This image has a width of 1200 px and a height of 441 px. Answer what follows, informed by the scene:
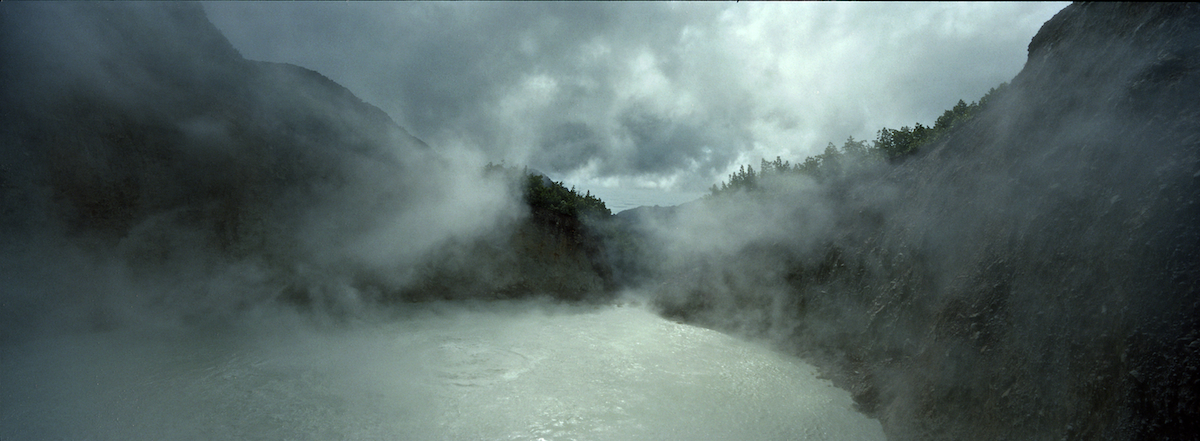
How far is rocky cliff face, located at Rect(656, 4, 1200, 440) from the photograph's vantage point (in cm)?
285

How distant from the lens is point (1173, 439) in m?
2.54

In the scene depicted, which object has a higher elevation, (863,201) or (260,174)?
(260,174)

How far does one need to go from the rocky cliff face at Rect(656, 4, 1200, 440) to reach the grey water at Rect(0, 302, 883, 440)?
1077mm

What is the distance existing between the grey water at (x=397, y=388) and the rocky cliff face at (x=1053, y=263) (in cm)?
108

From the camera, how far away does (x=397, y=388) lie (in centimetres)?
509

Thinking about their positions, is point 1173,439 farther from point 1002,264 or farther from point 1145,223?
point 1002,264

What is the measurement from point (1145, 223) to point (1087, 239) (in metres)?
0.42

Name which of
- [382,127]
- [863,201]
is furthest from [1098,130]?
[382,127]

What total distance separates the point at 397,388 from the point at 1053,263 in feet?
21.0

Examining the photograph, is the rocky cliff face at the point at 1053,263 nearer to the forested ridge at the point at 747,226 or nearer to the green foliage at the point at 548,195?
the forested ridge at the point at 747,226

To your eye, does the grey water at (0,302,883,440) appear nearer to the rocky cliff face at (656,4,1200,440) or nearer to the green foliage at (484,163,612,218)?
the rocky cliff face at (656,4,1200,440)

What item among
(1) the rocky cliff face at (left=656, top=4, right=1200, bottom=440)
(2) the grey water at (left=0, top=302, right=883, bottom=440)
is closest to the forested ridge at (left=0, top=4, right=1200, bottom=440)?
(1) the rocky cliff face at (left=656, top=4, right=1200, bottom=440)

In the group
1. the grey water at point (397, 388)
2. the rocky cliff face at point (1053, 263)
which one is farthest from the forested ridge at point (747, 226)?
the grey water at point (397, 388)

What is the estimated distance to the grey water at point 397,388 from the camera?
4109 millimetres
